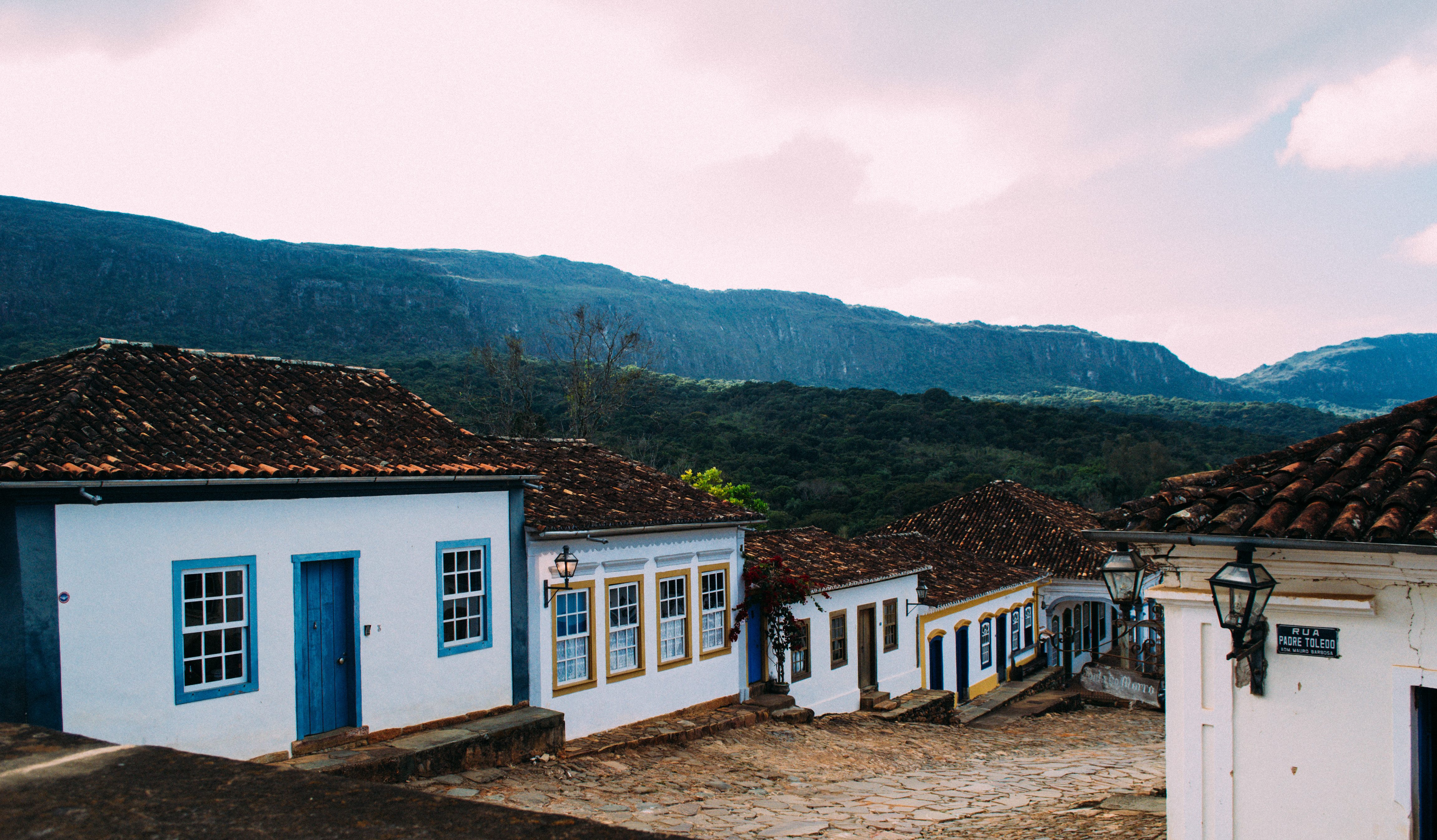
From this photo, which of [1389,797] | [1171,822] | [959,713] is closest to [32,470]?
[1171,822]

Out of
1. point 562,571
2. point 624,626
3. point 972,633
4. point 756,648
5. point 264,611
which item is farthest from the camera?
point 972,633

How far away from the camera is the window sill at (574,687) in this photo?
495 inches

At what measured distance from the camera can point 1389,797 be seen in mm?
5375

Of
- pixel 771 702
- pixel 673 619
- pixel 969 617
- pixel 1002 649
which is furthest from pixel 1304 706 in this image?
pixel 1002 649

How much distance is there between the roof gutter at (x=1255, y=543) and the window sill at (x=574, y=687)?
825cm

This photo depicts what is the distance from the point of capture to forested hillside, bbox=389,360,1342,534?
44.2 m

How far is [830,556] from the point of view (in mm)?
20500

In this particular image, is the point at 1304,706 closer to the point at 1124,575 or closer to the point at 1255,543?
the point at 1255,543

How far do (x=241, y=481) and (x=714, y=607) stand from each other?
8491mm

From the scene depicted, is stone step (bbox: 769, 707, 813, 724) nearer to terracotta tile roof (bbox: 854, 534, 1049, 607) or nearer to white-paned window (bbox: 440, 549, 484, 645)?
white-paned window (bbox: 440, 549, 484, 645)

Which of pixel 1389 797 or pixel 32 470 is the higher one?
pixel 32 470

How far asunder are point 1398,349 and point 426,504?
164155mm

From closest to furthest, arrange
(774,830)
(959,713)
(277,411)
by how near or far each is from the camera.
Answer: (774,830) → (277,411) → (959,713)

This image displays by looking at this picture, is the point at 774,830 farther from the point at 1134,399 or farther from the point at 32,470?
the point at 1134,399
